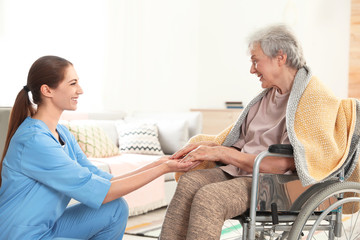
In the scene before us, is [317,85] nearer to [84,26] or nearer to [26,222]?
[26,222]

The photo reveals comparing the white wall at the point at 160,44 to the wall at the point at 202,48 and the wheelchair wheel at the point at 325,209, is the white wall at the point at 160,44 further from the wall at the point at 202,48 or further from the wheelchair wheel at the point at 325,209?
the wheelchair wheel at the point at 325,209

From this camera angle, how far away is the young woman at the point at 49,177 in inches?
66.1

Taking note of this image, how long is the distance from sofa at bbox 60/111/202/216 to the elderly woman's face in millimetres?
1705

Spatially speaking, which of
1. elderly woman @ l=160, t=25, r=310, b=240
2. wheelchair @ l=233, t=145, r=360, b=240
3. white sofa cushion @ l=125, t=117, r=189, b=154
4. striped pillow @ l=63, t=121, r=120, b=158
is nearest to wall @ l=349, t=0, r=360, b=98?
white sofa cushion @ l=125, t=117, r=189, b=154

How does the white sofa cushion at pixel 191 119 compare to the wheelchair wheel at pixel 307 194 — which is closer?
the wheelchair wheel at pixel 307 194

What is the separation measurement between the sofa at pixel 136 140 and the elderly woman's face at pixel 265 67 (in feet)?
5.60

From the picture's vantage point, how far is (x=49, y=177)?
168 centimetres

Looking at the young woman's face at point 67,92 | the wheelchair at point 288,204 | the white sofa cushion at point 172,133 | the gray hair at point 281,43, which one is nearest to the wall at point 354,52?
the white sofa cushion at point 172,133

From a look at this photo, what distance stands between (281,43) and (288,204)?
644 millimetres

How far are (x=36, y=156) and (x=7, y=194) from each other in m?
0.17

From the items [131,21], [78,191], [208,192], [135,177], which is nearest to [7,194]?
[78,191]

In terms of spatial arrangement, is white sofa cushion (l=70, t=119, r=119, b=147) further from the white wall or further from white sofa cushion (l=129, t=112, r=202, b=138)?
the white wall

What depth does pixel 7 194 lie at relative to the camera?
1.70 m

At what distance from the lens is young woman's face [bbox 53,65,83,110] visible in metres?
1.80
